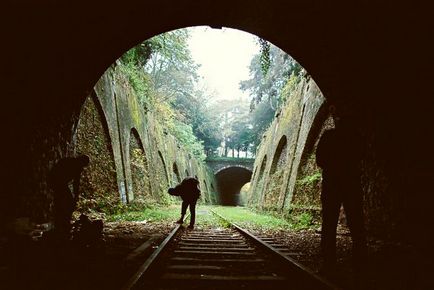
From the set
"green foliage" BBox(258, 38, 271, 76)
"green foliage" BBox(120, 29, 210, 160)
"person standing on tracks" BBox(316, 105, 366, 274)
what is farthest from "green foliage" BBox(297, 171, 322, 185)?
"green foliage" BBox(120, 29, 210, 160)

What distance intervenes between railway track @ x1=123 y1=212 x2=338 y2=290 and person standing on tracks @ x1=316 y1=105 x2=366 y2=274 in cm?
50

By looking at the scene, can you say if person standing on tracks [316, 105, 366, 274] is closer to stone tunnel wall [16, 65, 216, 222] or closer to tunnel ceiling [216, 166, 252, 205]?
stone tunnel wall [16, 65, 216, 222]

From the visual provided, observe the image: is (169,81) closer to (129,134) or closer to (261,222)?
(129,134)

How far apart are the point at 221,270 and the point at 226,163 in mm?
42382

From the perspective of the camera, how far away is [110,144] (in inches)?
489

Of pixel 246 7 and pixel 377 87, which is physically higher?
pixel 246 7

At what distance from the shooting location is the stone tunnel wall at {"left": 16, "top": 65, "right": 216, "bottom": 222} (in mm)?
Answer: 6016

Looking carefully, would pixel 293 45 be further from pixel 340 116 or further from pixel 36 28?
pixel 36 28

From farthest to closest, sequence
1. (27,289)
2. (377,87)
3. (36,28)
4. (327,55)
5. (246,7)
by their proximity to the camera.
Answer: (327,55) < (246,7) < (377,87) < (36,28) < (27,289)

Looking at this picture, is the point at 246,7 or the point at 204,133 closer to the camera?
the point at 246,7

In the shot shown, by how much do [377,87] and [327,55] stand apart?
54.4 inches

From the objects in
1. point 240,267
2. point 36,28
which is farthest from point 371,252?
point 36,28

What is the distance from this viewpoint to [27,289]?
2924mm

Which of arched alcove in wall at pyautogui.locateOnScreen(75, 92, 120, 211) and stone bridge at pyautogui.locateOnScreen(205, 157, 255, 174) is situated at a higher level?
stone bridge at pyautogui.locateOnScreen(205, 157, 255, 174)
